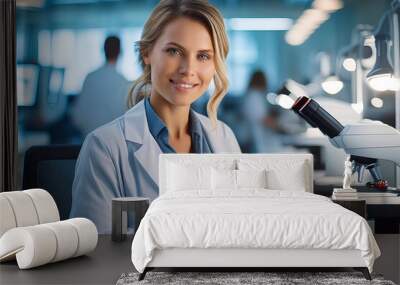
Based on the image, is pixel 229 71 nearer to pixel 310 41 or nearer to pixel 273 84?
pixel 273 84

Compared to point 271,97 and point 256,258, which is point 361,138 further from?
point 256,258

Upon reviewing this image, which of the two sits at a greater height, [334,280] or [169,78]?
[169,78]

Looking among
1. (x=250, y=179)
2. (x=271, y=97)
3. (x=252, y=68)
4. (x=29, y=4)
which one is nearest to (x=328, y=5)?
(x=252, y=68)

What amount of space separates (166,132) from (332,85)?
5.92 ft

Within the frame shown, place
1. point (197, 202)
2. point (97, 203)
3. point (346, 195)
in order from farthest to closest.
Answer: point (97, 203) → point (346, 195) → point (197, 202)

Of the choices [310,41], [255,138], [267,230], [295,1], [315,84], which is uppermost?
[295,1]

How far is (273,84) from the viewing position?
22.8 ft

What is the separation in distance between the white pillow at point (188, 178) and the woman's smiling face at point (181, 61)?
0.82 metres

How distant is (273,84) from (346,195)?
4.66 feet

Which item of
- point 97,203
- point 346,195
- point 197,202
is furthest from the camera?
point 97,203

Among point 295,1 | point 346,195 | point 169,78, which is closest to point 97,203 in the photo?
point 169,78

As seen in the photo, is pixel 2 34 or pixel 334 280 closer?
pixel 334 280

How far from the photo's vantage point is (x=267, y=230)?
451 cm

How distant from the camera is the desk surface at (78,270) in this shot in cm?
458
